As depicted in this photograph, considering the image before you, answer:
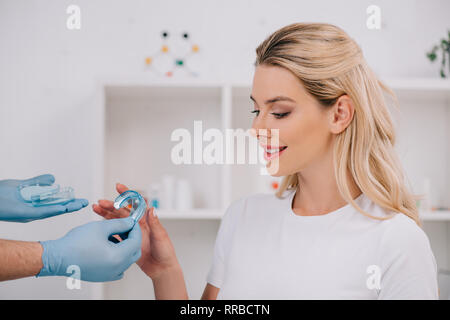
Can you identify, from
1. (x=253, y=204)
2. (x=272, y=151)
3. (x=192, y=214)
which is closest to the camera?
(x=272, y=151)

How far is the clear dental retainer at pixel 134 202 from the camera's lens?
25.4 inches

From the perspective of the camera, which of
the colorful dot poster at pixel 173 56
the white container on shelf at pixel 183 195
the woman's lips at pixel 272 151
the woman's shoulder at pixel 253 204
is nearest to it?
the woman's lips at pixel 272 151

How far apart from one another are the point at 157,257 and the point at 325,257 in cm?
33

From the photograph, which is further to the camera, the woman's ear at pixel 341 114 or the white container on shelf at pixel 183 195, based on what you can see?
the white container on shelf at pixel 183 195

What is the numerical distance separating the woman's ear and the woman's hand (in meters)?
0.39

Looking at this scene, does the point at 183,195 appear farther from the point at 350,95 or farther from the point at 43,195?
the point at 350,95

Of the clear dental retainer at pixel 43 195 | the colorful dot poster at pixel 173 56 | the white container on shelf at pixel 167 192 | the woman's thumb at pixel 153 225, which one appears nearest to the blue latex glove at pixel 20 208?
the clear dental retainer at pixel 43 195

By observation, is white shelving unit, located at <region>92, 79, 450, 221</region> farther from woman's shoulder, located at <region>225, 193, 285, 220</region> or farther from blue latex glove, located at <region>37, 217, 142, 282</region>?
blue latex glove, located at <region>37, 217, 142, 282</region>

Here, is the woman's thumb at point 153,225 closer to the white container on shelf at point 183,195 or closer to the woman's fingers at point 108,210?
the woman's fingers at point 108,210

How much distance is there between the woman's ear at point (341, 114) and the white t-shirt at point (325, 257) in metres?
0.15

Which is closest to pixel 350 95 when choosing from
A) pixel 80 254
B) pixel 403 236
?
pixel 403 236

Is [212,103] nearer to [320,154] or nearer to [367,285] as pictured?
[320,154]

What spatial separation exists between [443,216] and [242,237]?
552 millimetres

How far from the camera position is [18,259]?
22.2 inches
